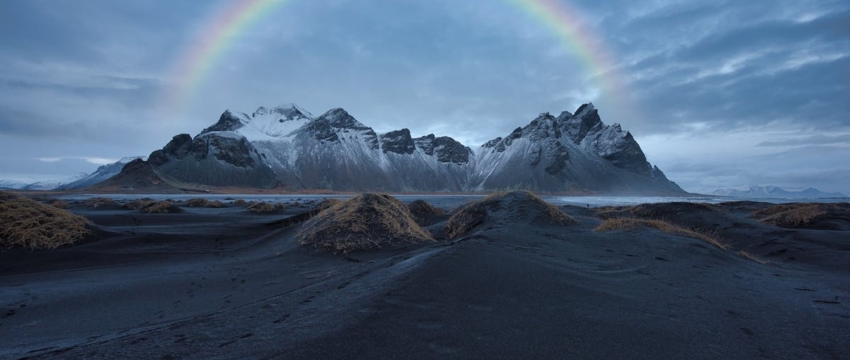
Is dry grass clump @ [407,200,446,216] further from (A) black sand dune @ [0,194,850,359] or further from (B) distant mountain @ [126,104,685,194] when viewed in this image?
(B) distant mountain @ [126,104,685,194]

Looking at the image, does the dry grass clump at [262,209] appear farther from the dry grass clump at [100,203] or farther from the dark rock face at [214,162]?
the dark rock face at [214,162]

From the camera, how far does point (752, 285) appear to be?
5.59 metres

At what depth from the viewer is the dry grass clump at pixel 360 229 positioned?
9000 mm

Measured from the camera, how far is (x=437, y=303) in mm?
3574

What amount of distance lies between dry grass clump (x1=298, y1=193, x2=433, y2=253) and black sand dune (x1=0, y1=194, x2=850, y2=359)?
0.45m

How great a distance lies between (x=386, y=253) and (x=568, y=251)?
4042 millimetres

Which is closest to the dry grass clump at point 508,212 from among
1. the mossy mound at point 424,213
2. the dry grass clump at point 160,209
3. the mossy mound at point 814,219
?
the mossy mound at point 424,213

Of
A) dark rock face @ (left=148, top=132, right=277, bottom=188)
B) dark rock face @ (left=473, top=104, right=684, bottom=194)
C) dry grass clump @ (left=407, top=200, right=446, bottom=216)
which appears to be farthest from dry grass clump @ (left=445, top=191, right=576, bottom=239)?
dark rock face @ (left=473, top=104, right=684, bottom=194)

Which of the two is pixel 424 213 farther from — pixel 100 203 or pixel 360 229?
pixel 100 203

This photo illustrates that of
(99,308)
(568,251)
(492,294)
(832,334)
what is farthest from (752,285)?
(99,308)

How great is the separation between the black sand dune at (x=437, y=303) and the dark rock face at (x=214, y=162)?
5797 inches

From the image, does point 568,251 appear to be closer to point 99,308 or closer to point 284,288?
point 284,288

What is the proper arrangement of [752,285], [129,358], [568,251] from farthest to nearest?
[568,251], [752,285], [129,358]

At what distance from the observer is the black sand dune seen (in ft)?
9.32
